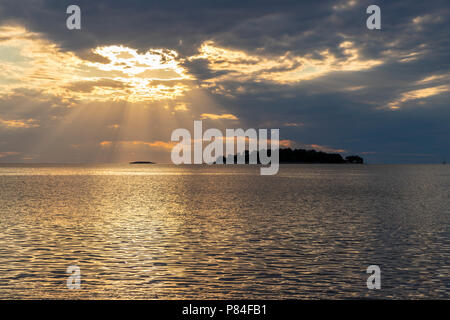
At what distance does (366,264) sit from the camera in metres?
26.6

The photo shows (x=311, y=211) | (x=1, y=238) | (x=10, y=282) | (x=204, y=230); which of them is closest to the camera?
(x=10, y=282)

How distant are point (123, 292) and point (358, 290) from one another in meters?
11.1

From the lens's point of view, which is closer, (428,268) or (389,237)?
(428,268)

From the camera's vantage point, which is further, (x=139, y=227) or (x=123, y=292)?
(x=139, y=227)

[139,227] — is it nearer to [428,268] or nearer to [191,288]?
[191,288]

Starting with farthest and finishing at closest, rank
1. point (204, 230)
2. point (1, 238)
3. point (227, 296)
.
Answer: point (204, 230) → point (1, 238) → point (227, 296)

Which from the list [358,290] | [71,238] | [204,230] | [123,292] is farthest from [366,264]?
[71,238]

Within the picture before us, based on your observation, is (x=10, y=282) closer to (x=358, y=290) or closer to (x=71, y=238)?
(x=71, y=238)

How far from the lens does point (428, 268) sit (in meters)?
25.4
